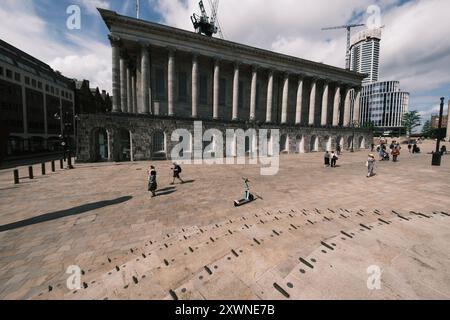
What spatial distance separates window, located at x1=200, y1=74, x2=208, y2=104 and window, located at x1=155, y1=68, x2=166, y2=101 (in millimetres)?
6152

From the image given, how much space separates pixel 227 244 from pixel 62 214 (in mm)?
7222

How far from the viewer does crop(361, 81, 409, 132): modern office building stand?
358 ft

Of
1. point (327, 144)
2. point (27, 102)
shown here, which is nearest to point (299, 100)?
point (327, 144)

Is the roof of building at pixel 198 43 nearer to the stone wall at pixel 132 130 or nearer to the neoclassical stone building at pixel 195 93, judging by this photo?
the neoclassical stone building at pixel 195 93

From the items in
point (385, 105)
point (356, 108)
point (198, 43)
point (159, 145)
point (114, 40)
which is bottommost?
point (159, 145)

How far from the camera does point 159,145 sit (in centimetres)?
2534

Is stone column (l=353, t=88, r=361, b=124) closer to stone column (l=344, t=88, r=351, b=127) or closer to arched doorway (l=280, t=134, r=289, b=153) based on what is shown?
stone column (l=344, t=88, r=351, b=127)

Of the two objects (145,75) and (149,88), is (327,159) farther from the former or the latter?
(149,88)

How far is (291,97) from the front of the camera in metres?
40.8

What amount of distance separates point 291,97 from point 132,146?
3272cm

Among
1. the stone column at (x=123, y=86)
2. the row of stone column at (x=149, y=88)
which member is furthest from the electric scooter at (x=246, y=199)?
the stone column at (x=123, y=86)

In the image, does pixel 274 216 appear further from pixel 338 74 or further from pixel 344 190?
pixel 338 74

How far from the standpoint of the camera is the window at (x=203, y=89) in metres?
33.0
